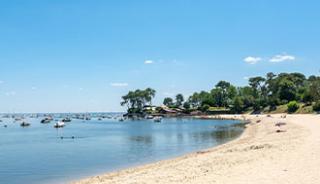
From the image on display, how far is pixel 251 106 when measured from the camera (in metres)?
167

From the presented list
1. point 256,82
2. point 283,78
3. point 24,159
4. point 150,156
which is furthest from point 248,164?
point 256,82

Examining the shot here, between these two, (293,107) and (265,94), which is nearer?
(293,107)

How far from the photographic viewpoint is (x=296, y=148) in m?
26.9

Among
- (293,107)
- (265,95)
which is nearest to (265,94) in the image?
(265,95)

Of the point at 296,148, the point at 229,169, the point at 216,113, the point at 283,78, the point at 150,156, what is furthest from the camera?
the point at 216,113

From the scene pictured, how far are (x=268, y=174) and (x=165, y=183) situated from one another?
4.94 meters

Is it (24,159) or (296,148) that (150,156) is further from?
(296,148)

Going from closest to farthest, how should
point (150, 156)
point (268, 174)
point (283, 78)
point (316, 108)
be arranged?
point (268, 174)
point (150, 156)
point (316, 108)
point (283, 78)

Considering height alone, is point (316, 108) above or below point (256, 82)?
below

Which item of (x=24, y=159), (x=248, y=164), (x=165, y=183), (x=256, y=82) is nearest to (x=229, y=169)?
(x=248, y=164)

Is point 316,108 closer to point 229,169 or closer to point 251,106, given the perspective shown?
point 251,106

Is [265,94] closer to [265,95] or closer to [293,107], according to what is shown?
[265,95]

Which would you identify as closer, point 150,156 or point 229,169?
point 229,169

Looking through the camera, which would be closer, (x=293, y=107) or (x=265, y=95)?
(x=293, y=107)
